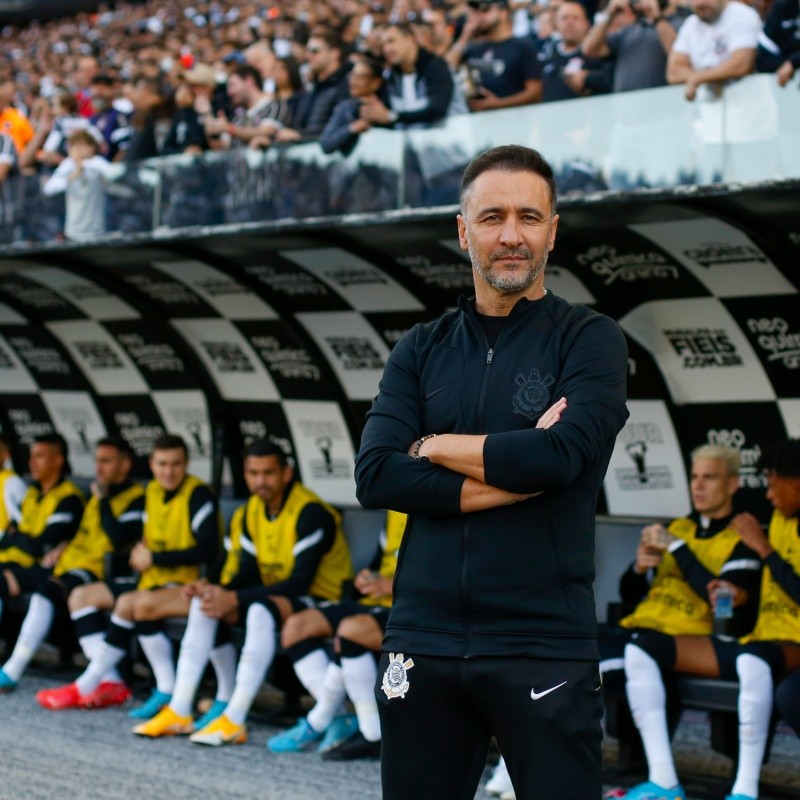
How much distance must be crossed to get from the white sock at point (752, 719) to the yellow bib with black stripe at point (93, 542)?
153 inches

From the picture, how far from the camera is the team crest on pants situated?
2.17 m

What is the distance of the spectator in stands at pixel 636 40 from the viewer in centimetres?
626

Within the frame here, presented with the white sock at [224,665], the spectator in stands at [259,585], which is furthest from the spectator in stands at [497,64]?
the white sock at [224,665]

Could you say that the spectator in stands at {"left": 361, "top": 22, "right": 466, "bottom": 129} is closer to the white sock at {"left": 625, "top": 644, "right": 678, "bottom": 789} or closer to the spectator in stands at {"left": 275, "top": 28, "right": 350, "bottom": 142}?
the spectator in stands at {"left": 275, "top": 28, "right": 350, "bottom": 142}

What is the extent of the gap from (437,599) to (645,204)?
327cm

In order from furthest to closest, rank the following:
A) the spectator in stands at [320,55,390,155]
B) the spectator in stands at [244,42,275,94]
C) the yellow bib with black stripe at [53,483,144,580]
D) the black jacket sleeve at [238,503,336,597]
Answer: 1. the spectator in stands at [244,42,275,94]
2. the yellow bib with black stripe at [53,483,144,580]
3. the spectator in stands at [320,55,390,155]
4. the black jacket sleeve at [238,503,336,597]

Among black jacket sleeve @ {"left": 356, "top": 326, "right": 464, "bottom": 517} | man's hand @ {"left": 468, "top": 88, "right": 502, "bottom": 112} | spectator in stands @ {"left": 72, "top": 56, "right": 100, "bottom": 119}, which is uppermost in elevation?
spectator in stands @ {"left": 72, "top": 56, "right": 100, "bottom": 119}

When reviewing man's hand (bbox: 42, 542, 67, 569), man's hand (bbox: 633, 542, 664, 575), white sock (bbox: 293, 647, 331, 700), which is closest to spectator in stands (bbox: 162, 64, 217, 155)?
man's hand (bbox: 42, 542, 67, 569)

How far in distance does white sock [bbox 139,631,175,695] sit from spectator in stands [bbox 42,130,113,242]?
2.41 meters

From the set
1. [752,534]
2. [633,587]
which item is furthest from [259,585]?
[752,534]

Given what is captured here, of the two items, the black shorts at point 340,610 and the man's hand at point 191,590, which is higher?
the man's hand at point 191,590

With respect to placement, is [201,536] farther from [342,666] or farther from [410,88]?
[410,88]

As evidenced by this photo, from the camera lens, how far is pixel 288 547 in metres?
6.52

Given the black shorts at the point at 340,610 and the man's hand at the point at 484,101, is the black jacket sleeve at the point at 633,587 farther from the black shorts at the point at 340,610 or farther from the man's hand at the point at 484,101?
the man's hand at the point at 484,101
